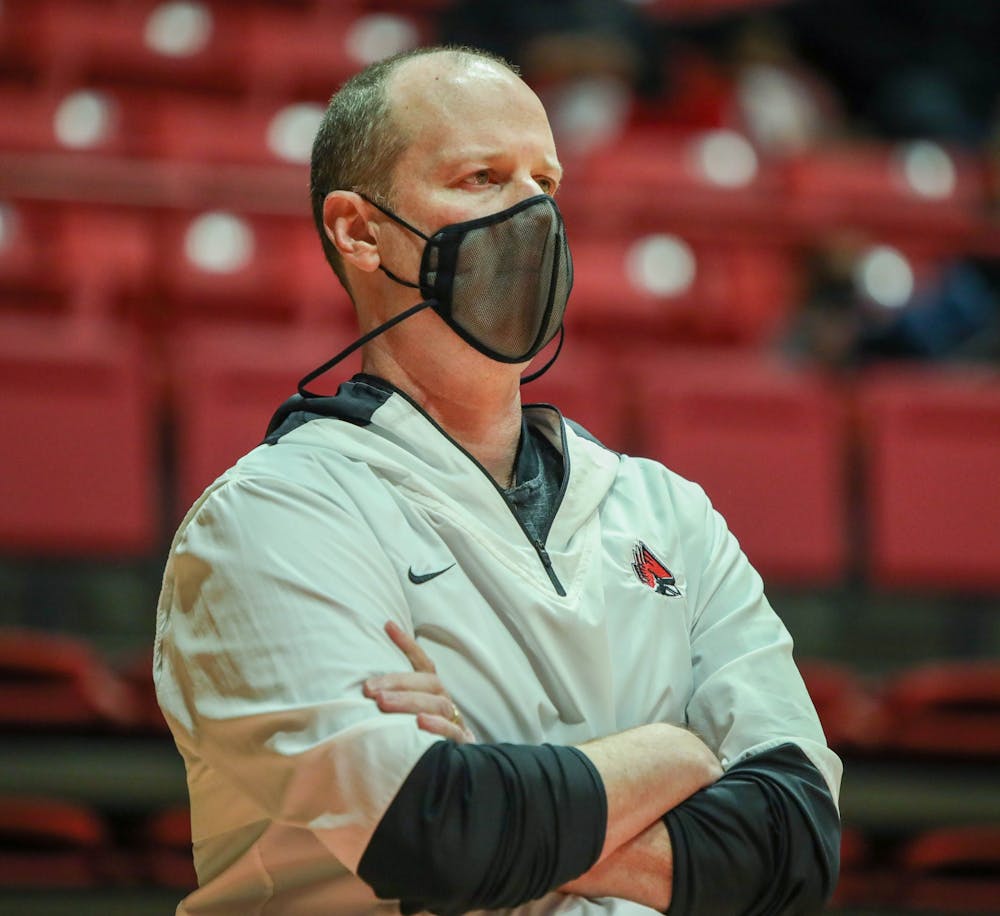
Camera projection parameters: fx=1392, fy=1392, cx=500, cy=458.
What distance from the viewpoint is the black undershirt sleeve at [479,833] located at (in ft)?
2.76

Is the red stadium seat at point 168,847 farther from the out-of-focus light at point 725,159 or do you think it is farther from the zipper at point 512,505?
the out-of-focus light at point 725,159

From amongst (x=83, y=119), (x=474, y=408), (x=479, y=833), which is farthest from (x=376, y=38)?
(x=479, y=833)

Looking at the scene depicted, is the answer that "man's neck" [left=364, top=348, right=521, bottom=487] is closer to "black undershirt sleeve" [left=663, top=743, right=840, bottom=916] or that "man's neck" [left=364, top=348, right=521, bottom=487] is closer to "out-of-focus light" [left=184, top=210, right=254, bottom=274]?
"black undershirt sleeve" [left=663, top=743, right=840, bottom=916]

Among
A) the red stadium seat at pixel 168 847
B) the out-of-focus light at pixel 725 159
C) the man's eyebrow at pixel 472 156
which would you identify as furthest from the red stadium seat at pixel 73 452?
the out-of-focus light at pixel 725 159

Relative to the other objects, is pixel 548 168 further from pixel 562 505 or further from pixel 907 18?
pixel 907 18

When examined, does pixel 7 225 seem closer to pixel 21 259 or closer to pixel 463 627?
pixel 21 259

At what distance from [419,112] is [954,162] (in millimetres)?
4363

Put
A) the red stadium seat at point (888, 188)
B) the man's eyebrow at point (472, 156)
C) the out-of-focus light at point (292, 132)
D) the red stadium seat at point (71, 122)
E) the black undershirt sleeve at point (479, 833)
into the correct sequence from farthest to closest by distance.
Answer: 1. the out-of-focus light at point (292, 132)
2. the red stadium seat at point (71, 122)
3. the red stadium seat at point (888, 188)
4. the man's eyebrow at point (472, 156)
5. the black undershirt sleeve at point (479, 833)

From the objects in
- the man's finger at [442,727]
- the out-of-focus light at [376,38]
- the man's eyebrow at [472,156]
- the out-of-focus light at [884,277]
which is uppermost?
the out-of-focus light at [376,38]

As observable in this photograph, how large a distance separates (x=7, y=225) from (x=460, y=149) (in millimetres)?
2694

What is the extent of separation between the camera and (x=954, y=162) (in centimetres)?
502

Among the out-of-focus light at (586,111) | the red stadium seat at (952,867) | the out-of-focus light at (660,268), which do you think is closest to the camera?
the red stadium seat at (952,867)

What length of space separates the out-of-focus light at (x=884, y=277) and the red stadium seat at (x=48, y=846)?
7.86 feet

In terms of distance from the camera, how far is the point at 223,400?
274 centimetres
